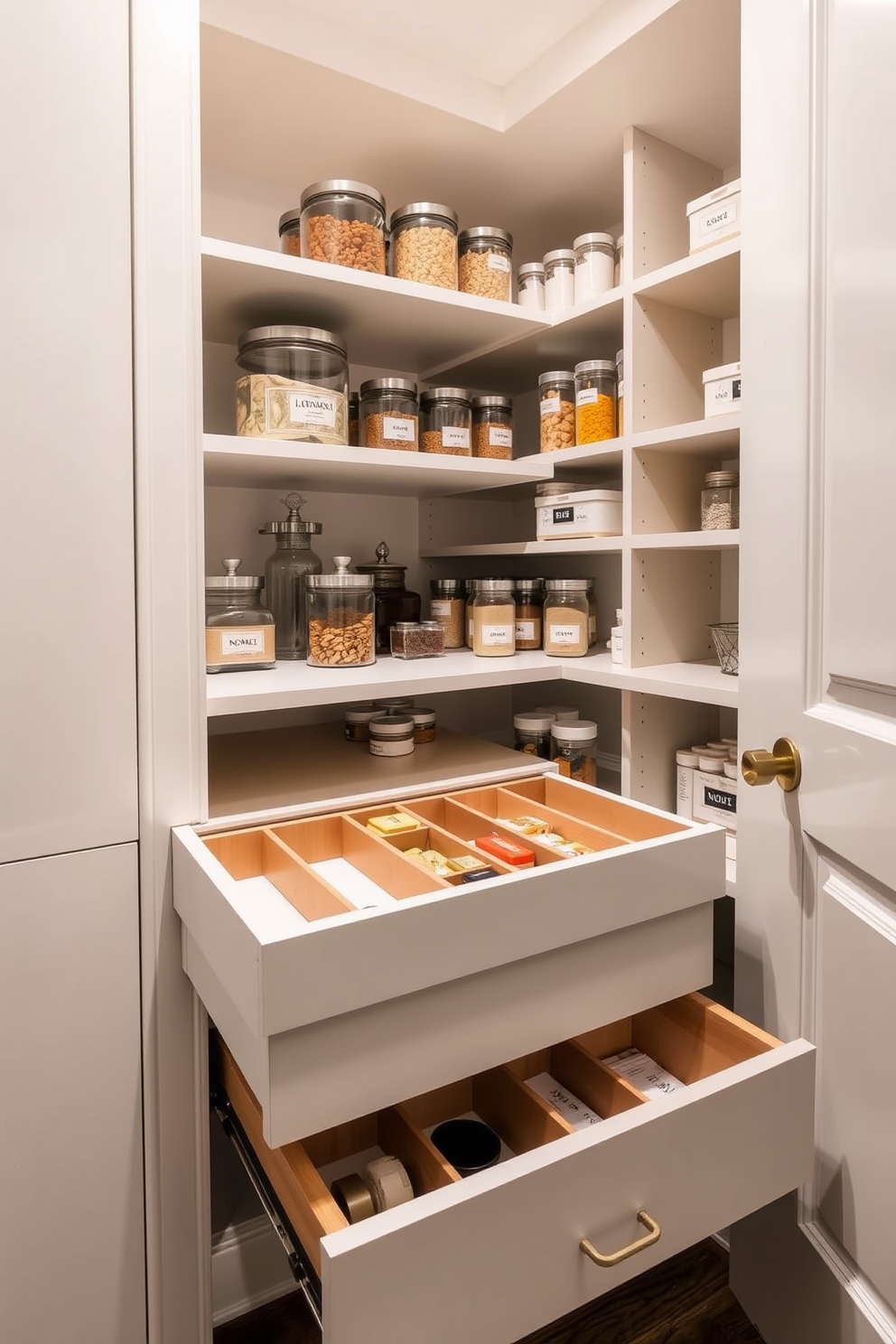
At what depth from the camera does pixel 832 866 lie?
2.91 feet

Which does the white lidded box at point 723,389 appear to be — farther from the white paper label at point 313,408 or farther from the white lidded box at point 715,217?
the white paper label at point 313,408

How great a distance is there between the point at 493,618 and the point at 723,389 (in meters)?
0.53

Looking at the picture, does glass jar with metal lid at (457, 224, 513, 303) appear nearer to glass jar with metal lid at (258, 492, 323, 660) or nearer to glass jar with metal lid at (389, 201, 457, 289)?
glass jar with metal lid at (389, 201, 457, 289)

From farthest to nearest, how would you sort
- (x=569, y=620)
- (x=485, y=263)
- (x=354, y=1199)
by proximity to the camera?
(x=569, y=620) < (x=485, y=263) < (x=354, y=1199)

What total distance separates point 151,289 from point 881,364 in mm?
774

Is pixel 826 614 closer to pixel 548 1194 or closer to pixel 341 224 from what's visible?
pixel 548 1194

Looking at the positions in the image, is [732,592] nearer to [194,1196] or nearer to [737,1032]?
[737,1032]

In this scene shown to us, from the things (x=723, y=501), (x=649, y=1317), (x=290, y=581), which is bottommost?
(x=649, y=1317)

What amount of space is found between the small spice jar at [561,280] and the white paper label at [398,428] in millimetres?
384

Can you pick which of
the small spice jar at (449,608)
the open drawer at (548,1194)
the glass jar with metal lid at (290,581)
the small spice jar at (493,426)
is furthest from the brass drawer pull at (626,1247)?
the small spice jar at (493,426)

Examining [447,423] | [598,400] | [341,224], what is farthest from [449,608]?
[341,224]

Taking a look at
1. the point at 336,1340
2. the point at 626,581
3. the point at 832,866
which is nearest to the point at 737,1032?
the point at 832,866

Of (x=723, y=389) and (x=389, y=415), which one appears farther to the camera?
(x=389, y=415)

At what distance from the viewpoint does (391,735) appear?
1.38 meters
